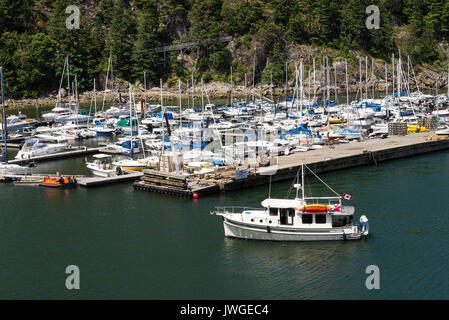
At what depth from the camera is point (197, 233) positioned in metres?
43.8

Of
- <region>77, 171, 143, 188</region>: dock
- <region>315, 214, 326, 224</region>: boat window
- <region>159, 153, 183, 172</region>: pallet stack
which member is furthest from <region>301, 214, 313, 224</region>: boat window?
<region>77, 171, 143, 188</region>: dock

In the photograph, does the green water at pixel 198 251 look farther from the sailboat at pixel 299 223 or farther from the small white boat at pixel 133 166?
the small white boat at pixel 133 166

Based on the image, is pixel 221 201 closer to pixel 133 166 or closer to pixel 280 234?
pixel 280 234

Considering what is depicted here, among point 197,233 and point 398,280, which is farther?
point 197,233

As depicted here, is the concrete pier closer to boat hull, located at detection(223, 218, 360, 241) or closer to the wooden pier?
the wooden pier

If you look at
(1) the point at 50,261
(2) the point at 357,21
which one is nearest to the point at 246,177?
(1) the point at 50,261

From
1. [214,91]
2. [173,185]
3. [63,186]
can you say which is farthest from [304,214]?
[214,91]

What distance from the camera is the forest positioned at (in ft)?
449

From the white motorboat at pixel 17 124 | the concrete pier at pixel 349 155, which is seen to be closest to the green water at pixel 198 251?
the concrete pier at pixel 349 155

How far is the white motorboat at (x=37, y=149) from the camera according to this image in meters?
72.1

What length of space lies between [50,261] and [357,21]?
390ft

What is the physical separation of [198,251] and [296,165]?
73.4ft

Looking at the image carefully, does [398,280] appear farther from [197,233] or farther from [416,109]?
[416,109]

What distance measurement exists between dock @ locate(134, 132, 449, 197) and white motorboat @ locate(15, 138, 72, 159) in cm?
2167
